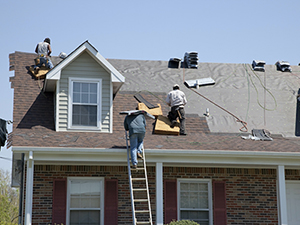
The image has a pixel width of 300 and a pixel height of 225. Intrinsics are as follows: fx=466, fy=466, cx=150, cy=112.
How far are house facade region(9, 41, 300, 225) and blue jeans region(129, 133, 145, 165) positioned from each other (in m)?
0.35

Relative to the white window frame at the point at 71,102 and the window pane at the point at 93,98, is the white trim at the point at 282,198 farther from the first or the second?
the window pane at the point at 93,98

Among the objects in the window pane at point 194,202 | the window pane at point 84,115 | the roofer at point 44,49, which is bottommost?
the window pane at point 194,202

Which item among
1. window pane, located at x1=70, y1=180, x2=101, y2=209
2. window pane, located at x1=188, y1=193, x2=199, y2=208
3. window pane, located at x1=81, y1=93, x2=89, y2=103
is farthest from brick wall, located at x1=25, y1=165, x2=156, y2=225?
window pane, located at x1=81, y1=93, x2=89, y2=103

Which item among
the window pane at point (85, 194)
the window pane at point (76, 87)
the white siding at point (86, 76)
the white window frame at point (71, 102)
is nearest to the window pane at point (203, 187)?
the window pane at point (85, 194)

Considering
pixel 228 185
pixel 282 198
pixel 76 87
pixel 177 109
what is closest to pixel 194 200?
pixel 228 185

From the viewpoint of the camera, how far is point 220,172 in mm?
13453

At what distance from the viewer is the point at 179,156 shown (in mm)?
12023

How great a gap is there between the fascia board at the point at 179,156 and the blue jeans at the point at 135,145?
0.84ft

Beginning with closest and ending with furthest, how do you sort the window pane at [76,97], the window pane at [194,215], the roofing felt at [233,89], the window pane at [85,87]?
the window pane at [194,215]
the window pane at [76,97]
the window pane at [85,87]
the roofing felt at [233,89]

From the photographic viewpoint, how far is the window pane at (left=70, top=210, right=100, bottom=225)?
41.5ft

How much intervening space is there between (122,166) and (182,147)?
1.98m

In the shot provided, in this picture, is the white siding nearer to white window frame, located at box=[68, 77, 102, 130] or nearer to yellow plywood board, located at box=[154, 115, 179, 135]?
white window frame, located at box=[68, 77, 102, 130]

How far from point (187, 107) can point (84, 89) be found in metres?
3.71

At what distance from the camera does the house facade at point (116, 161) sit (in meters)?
11.9
